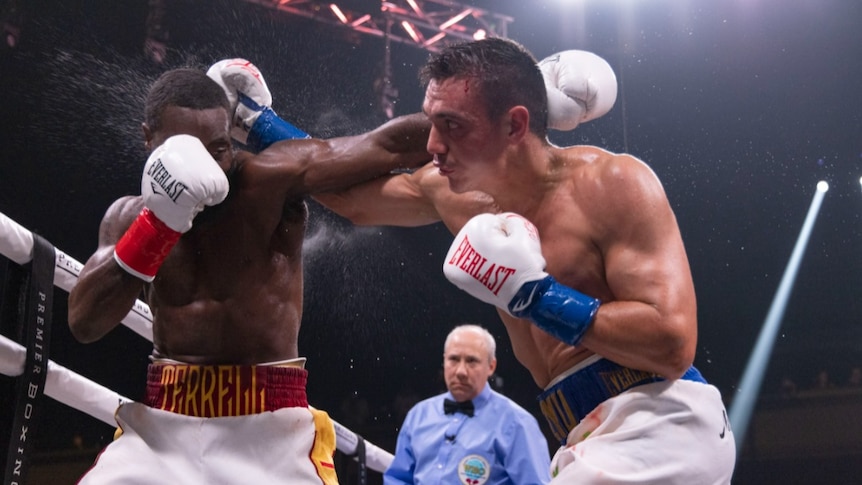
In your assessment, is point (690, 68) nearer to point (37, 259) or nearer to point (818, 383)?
point (818, 383)

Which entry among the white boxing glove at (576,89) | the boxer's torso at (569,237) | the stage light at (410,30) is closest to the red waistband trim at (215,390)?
the boxer's torso at (569,237)

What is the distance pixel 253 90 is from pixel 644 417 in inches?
47.5

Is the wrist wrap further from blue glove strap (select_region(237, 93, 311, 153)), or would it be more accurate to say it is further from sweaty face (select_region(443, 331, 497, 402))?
sweaty face (select_region(443, 331, 497, 402))

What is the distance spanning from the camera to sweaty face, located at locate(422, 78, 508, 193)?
1.50 metres

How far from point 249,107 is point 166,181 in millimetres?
541

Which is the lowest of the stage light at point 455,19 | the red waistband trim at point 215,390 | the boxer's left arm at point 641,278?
the stage light at point 455,19

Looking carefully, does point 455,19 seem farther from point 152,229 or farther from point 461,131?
point 152,229

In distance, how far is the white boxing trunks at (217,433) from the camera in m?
1.49

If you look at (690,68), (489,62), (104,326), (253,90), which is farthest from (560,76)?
(690,68)

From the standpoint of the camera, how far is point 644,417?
1.31m

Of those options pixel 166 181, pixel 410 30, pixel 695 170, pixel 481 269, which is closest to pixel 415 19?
pixel 410 30

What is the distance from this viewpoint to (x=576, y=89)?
5.51 feet

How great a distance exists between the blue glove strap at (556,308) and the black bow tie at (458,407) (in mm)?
2200

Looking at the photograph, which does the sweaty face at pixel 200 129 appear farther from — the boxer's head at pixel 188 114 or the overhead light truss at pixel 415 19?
the overhead light truss at pixel 415 19
